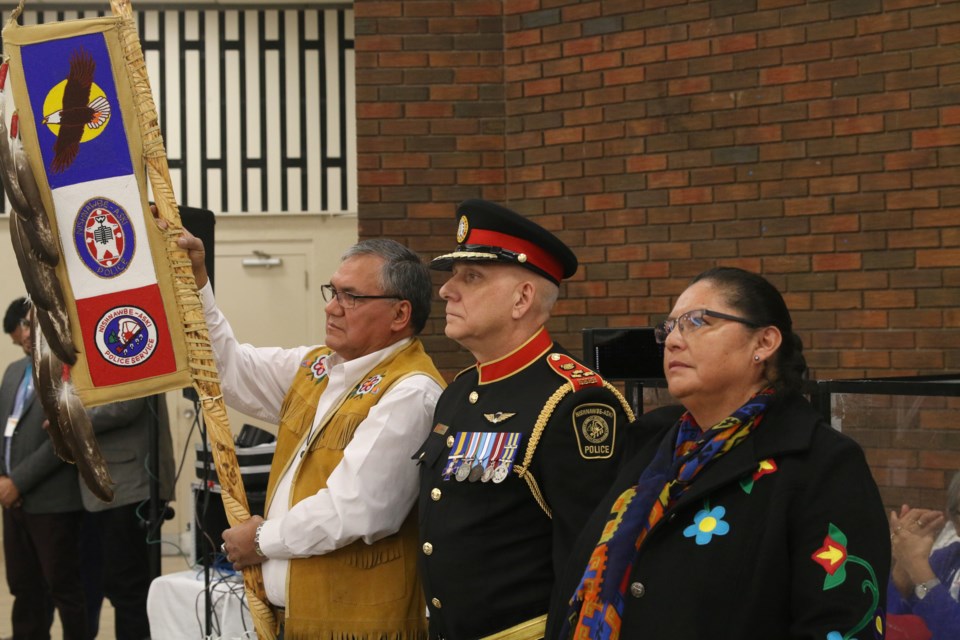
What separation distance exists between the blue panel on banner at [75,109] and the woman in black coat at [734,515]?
1.60m

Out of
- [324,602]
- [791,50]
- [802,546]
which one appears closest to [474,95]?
[791,50]

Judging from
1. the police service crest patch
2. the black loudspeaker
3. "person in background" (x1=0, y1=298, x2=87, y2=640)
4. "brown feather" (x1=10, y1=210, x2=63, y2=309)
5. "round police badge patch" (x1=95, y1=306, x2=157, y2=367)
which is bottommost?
"person in background" (x1=0, y1=298, x2=87, y2=640)

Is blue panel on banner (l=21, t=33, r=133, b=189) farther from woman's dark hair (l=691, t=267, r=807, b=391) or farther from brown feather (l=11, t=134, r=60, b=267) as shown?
woman's dark hair (l=691, t=267, r=807, b=391)

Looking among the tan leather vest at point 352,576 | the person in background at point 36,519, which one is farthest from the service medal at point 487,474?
the person in background at point 36,519

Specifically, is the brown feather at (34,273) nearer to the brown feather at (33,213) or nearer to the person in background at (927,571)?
the brown feather at (33,213)

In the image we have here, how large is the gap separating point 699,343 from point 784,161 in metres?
3.19

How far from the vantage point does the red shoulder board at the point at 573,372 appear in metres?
2.69

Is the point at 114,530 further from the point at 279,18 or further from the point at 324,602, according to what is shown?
the point at 279,18

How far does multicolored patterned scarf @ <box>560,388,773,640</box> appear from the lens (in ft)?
6.93

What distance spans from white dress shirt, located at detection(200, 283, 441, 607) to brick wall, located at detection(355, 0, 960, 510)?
8.11ft

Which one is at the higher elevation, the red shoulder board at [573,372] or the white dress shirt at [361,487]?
the red shoulder board at [573,372]

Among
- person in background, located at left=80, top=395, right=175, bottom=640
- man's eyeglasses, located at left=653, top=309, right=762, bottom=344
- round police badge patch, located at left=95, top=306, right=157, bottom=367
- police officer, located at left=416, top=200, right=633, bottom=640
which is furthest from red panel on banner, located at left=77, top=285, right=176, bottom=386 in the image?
person in background, located at left=80, top=395, right=175, bottom=640

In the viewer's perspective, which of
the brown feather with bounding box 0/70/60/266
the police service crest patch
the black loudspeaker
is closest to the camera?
the brown feather with bounding box 0/70/60/266

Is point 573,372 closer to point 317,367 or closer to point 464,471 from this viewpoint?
point 464,471
